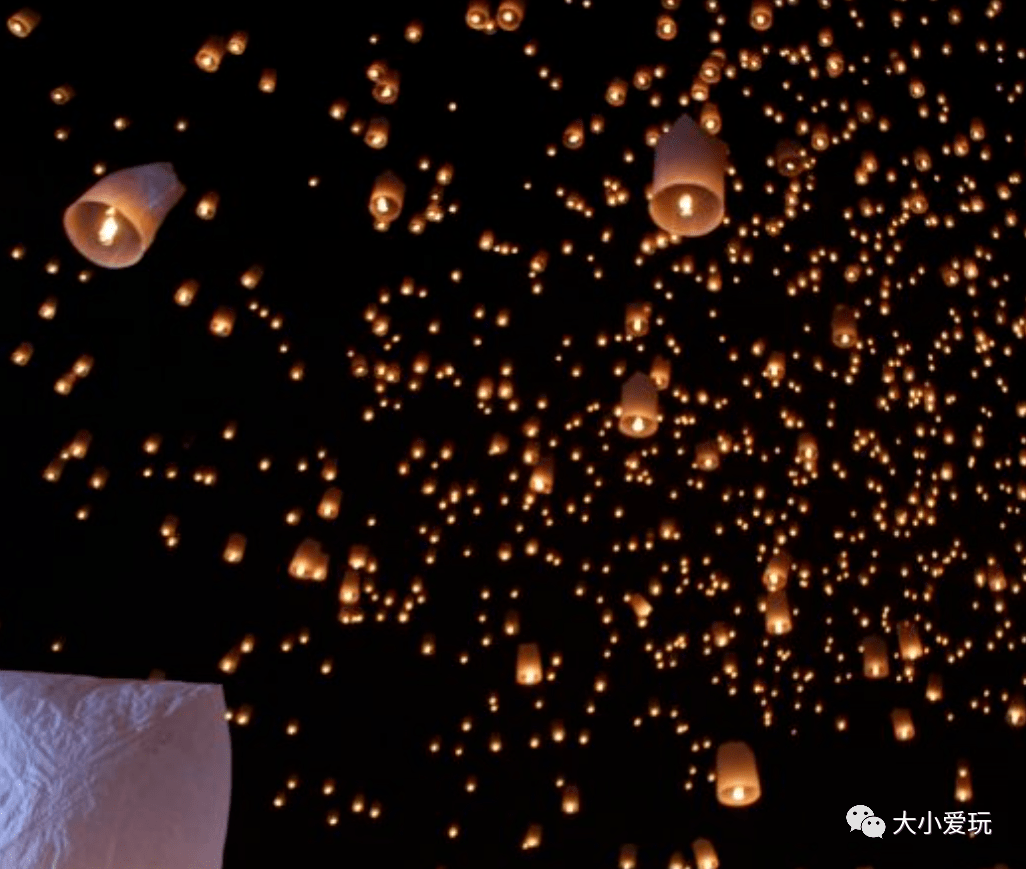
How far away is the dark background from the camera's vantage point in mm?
4426

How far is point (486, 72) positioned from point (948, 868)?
13.9 feet

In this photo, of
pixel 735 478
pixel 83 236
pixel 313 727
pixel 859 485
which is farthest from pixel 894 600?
pixel 83 236

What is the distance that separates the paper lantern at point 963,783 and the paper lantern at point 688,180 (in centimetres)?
378

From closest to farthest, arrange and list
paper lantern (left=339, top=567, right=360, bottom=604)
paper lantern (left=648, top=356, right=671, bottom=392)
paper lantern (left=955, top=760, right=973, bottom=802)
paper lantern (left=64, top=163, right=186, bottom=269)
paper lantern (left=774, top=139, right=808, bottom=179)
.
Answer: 1. paper lantern (left=64, top=163, right=186, bottom=269)
2. paper lantern (left=774, top=139, right=808, bottom=179)
3. paper lantern (left=339, top=567, right=360, bottom=604)
4. paper lantern (left=648, top=356, right=671, bottom=392)
5. paper lantern (left=955, top=760, right=973, bottom=802)

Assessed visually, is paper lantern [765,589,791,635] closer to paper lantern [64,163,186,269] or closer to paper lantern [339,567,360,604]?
paper lantern [339,567,360,604]

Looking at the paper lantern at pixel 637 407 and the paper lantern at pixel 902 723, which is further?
the paper lantern at pixel 902 723

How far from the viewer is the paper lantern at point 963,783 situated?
5.36 meters

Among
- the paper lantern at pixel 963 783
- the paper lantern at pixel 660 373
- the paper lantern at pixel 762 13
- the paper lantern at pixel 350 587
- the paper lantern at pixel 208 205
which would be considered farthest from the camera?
the paper lantern at pixel 963 783

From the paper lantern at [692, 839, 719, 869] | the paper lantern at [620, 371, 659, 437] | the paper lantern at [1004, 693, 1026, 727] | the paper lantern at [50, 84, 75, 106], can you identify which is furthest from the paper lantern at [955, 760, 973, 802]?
the paper lantern at [50, 84, 75, 106]

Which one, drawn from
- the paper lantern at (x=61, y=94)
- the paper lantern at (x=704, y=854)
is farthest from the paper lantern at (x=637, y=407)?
the paper lantern at (x=704, y=854)

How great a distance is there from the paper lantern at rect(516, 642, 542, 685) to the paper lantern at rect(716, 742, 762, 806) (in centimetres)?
84

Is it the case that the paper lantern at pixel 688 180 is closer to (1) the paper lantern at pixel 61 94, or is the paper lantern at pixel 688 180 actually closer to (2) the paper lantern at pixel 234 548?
(1) the paper lantern at pixel 61 94

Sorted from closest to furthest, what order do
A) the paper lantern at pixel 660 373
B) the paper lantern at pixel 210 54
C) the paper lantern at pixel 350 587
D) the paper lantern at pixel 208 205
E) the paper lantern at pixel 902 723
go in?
1. the paper lantern at pixel 210 54
2. the paper lantern at pixel 208 205
3. the paper lantern at pixel 350 587
4. the paper lantern at pixel 660 373
5. the paper lantern at pixel 902 723

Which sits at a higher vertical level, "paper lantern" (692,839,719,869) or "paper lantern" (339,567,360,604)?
"paper lantern" (339,567,360,604)
